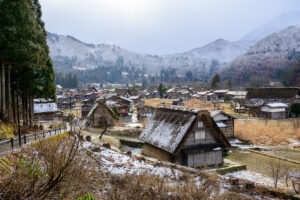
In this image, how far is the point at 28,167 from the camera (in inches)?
209

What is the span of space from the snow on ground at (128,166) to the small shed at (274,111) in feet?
126

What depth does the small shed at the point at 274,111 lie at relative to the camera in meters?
43.3

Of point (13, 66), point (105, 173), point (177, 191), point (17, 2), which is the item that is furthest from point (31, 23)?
point (177, 191)

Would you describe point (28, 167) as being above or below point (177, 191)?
above

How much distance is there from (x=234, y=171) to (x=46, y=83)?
14.8 meters

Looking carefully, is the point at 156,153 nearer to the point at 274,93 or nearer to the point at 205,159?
the point at 205,159

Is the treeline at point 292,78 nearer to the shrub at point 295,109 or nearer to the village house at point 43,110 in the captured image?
the shrub at point 295,109

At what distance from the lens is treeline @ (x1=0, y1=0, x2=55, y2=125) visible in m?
13.2

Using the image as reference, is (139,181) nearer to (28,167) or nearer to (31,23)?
(28,167)

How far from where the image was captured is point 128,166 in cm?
1154

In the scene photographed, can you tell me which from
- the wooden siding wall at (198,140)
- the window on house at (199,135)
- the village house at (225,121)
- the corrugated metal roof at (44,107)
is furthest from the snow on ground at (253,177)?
the corrugated metal roof at (44,107)

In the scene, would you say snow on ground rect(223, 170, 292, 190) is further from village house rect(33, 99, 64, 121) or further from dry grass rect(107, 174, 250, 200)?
village house rect(33, 99, 64, 121)

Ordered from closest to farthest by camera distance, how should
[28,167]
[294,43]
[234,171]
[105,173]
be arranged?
1. [28,167]
2. [105,173]
3. [234,171]
4. [294,43]

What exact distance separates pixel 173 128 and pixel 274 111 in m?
35.3
